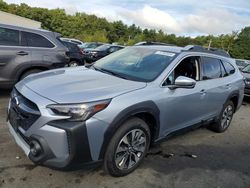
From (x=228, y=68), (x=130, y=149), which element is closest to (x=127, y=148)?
(x=130, y=149)

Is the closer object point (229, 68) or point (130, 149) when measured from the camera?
point (130, 149)

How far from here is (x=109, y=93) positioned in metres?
3.44

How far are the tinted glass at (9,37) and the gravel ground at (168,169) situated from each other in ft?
5.94

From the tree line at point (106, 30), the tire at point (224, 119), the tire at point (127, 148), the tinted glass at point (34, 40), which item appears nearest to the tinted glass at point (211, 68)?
the tire at point (224, 119)

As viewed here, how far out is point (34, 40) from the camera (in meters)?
7.03

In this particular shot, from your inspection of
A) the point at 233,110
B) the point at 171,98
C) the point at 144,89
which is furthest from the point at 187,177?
the point at 233,110

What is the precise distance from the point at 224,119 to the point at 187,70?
193 cm

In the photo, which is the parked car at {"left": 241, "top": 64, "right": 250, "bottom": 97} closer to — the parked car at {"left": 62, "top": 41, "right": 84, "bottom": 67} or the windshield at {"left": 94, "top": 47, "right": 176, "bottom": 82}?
the windshield at {"left": 94, "top": 47, "right": 176, "bottom": 82}

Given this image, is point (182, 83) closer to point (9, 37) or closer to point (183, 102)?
point (183, 102)

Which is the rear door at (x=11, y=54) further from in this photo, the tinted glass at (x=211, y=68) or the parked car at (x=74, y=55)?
the parked car at (x=74, y=55)

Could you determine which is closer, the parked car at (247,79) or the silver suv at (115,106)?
the silver suv at (115,106)

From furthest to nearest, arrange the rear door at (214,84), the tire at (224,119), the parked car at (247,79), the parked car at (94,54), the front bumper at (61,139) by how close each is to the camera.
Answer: the parked car at (94,54) < the parked car at (247,79) < the tire at (224,119) < the rear door at (214,84) < the front bumper at (61,139)

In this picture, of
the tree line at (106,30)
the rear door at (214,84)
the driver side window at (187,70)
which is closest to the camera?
the driver side window at (187,70)

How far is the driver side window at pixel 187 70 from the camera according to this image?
425 cm
